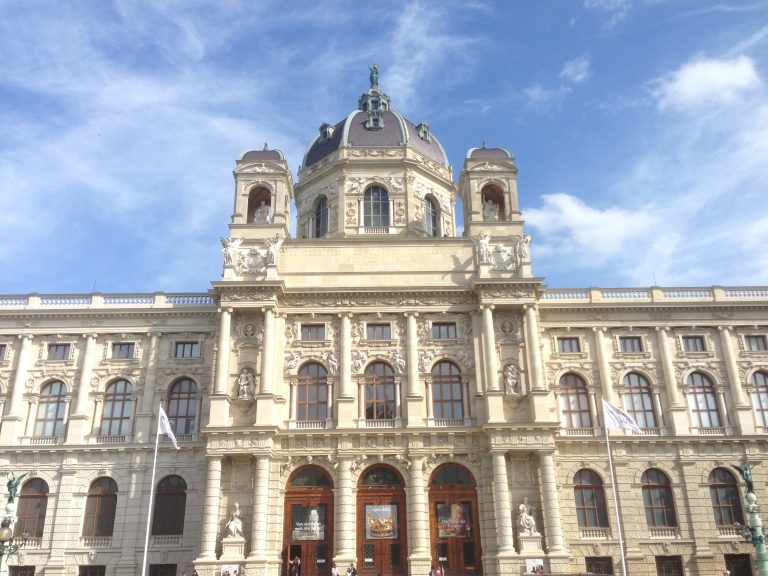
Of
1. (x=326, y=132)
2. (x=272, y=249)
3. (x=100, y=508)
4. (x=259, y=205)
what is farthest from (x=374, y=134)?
(x=100, y=508)

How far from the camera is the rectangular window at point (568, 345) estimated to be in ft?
135

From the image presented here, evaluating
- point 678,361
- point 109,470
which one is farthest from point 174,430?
point 678,361

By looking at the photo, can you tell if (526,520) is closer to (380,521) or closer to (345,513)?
(380,521)

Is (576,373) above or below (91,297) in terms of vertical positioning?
below

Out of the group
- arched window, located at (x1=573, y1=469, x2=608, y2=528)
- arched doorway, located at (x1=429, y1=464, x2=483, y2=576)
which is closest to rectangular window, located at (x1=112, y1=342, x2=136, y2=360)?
arched doorway, located at (x1=429, y1=464, x2=483, y2=576)

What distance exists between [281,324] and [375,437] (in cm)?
832

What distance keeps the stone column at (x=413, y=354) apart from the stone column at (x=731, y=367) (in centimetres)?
1828

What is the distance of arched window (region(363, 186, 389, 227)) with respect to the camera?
154 ft

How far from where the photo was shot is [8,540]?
27.1 metres

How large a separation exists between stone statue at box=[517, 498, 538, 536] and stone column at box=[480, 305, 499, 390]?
A: 623 centimetres

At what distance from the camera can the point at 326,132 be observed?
5216 cm

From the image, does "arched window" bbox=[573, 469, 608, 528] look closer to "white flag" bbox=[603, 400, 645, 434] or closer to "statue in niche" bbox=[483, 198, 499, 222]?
"white flag" bbox=[603, 400, 645, 434]

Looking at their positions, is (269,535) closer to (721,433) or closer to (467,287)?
(467,287)

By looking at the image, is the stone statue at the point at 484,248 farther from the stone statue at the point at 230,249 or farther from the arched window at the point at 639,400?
the stone statue at the point at 230,249
